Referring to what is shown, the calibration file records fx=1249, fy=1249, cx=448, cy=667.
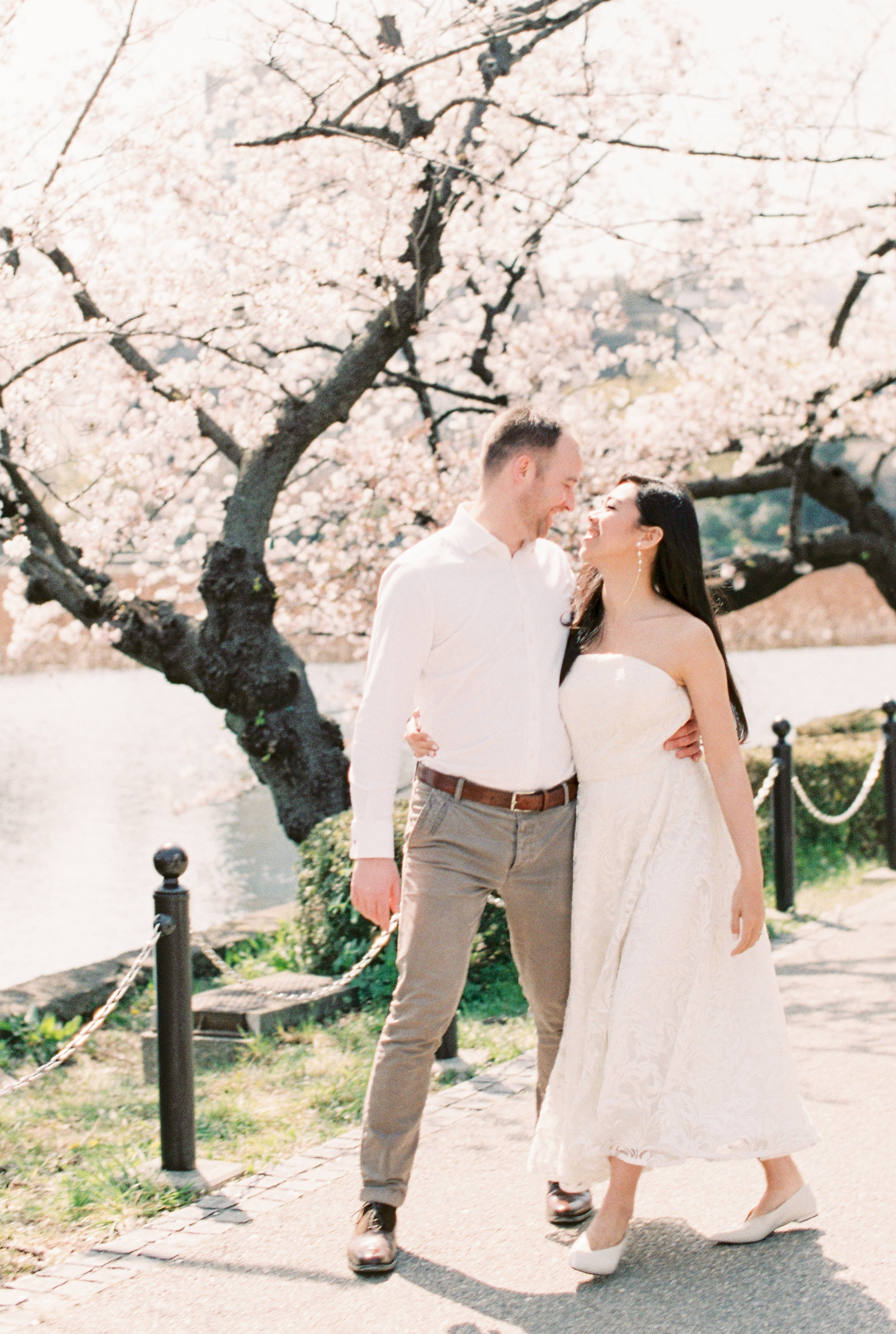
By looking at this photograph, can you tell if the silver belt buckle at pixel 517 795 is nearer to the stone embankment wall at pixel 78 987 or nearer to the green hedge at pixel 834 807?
the stone embankment wall at pixel 78 987

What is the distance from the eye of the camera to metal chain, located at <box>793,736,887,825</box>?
7.41 metres

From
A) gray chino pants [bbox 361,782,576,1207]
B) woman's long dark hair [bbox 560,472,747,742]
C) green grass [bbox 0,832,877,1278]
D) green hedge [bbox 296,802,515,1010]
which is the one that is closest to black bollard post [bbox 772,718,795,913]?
green grass [bbox 0,832,877,1278]

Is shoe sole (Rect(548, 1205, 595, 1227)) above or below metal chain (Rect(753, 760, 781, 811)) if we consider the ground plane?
below

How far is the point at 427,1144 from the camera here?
3863 millimetres

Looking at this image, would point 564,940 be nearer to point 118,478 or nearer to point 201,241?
point 118,478

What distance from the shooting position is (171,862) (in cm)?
371

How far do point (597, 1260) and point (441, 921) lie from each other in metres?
0.84

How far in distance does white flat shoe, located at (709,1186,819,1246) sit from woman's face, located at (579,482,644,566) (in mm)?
1631

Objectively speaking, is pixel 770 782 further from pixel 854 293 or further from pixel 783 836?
pixel 854 293

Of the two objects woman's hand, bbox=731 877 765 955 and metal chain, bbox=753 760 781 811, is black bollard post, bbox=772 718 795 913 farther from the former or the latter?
woman's hand, bbox=731 877 765 955

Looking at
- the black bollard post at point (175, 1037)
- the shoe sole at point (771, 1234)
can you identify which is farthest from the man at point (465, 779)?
the black bollard post at point (175, 1037)

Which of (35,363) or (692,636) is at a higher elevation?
(35,363)

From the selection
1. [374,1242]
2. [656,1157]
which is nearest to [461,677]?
[656,1157]

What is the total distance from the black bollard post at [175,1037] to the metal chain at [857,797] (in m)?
4.29
